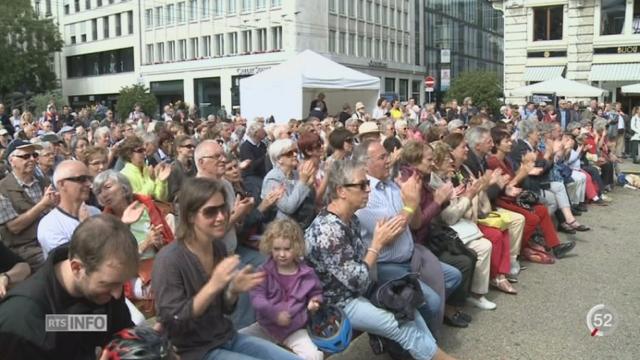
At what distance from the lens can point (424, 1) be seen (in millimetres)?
67125

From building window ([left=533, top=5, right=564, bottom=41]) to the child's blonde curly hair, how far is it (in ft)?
108

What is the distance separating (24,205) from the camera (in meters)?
5.19

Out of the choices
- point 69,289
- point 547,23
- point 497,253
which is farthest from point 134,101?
point 69,289

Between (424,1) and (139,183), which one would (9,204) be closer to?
(139,183)

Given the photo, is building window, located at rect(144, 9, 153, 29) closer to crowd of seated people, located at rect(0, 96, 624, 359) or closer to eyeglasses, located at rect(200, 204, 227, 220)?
crowd of seated people, located at rect(0, 96, 624, 359)

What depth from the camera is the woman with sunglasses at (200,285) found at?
2840 millimetres

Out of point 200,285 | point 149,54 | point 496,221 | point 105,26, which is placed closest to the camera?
point 200,285

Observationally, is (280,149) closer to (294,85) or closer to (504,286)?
(504,286)

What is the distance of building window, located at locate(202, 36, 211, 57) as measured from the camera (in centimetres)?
5200

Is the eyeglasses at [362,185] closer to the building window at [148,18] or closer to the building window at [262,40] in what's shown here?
the building window at [262,40]

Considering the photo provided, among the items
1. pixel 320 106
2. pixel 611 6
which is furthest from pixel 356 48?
pixel 320 106

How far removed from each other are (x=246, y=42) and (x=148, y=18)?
1373cm

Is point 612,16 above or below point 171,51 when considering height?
below

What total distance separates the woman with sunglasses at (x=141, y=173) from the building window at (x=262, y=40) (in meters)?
42.9
